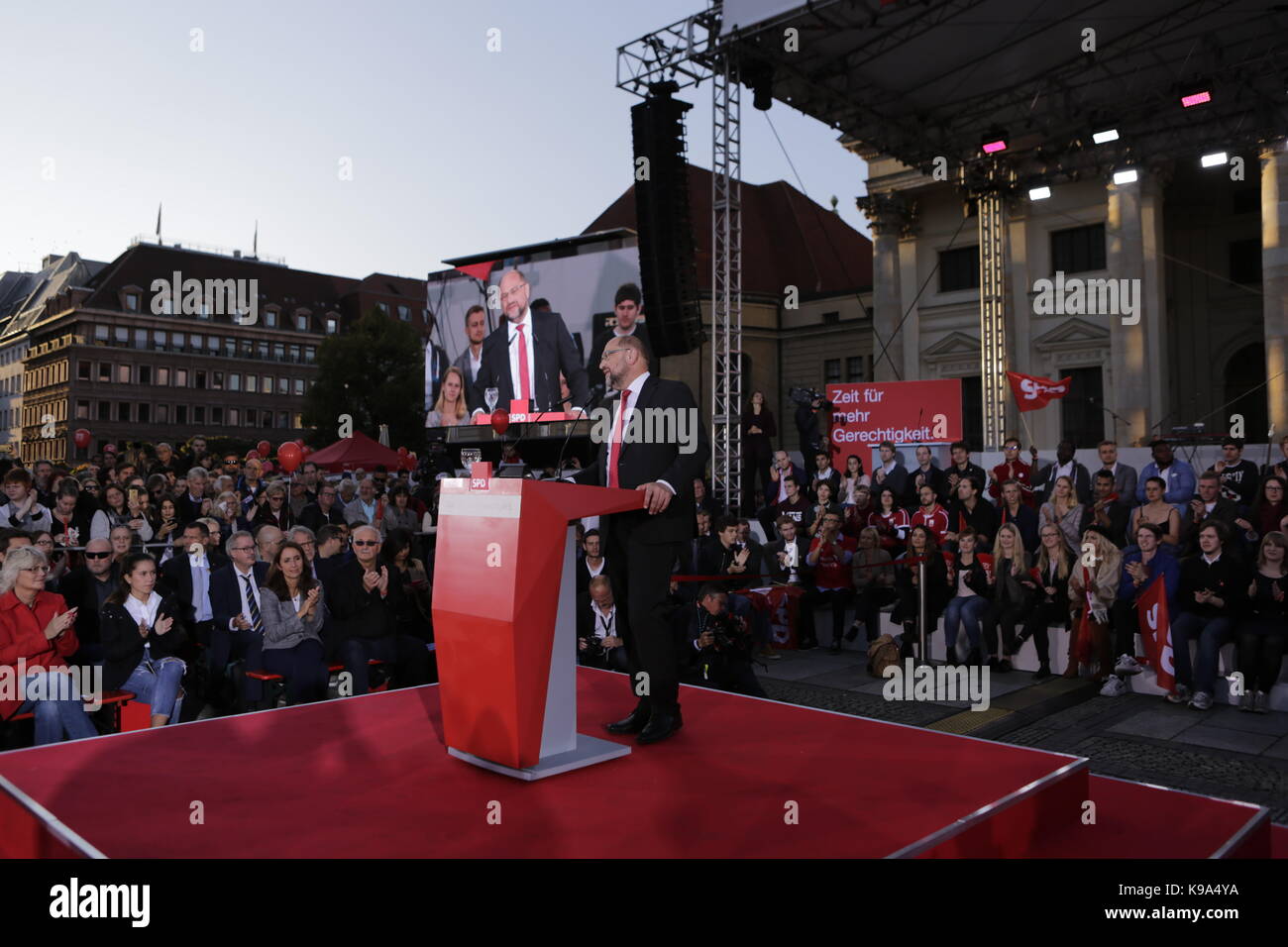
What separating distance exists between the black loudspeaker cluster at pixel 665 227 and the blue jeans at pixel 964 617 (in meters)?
10.1

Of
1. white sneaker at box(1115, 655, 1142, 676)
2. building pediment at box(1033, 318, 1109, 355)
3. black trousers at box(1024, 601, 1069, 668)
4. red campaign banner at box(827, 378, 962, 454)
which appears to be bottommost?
white sneaker at box(1115, 655, 1142, 676)

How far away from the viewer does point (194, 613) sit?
704cm

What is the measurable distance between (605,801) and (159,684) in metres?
3.97

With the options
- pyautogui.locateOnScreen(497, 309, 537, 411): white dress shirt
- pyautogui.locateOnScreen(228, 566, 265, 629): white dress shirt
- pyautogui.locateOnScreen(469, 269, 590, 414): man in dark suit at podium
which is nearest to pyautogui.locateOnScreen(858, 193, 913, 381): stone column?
pyautogui.locateOnScreen(469, 269, 590, 414): man in dark suit at podium

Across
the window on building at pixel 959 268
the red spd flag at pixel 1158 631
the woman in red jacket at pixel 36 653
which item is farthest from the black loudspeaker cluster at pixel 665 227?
the woman in red jacket at pixel 36 653

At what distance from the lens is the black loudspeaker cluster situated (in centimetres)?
1631

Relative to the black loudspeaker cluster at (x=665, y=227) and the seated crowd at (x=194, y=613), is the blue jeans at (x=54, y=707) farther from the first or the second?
the black loudspeaker cluster at (x=665, y=227)

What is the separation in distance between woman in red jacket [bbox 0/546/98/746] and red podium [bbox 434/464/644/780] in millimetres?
2871

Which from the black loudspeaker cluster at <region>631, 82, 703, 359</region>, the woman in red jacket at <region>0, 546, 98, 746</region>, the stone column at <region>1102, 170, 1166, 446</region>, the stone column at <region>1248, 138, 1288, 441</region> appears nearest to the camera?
the woman in red jacket at <region>0, 546, 98, 746</region>

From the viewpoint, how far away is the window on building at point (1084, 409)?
2506 centimetres

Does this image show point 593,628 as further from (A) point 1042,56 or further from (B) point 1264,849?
(A) point 1042,56

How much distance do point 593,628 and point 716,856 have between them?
529 cm

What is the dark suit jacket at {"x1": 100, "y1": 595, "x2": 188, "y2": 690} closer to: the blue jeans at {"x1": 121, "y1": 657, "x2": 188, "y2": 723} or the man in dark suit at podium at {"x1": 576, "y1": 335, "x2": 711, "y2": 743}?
the blue jeans at {"x1": 121, "y1": 657, "x2": 188, "y2": 723}

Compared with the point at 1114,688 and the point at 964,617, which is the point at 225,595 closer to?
the point at 964,617
